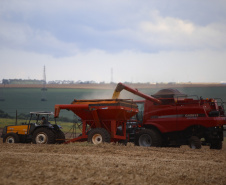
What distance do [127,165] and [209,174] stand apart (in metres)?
2.32

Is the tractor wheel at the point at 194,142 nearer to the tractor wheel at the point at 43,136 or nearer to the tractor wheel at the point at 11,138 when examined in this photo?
the tractor wheel at the point at 43,136

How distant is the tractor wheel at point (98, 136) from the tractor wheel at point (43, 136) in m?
2.07

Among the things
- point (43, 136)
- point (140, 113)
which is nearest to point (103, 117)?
point (140, 113)

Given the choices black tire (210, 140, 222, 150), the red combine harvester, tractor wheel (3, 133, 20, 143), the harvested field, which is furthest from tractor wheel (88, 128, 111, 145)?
the harvested field

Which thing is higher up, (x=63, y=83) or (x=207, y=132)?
(x=63, y=83)

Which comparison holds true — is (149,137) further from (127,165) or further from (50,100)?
(50,100)

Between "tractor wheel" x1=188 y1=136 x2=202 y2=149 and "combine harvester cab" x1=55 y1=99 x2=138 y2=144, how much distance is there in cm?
335

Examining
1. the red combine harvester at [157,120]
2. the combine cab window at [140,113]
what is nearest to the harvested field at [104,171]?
the red combine harvester at [157,120]

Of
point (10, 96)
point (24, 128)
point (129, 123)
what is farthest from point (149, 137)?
point (10, 96)

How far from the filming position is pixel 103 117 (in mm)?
18203

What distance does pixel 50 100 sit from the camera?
6488cm

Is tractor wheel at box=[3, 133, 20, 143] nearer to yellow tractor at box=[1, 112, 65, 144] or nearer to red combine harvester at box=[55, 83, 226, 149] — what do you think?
yellow tractor at box=[1, 112, 65, 144]

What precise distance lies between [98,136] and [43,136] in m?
3.00

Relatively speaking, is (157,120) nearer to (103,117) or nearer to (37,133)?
(103,117)
